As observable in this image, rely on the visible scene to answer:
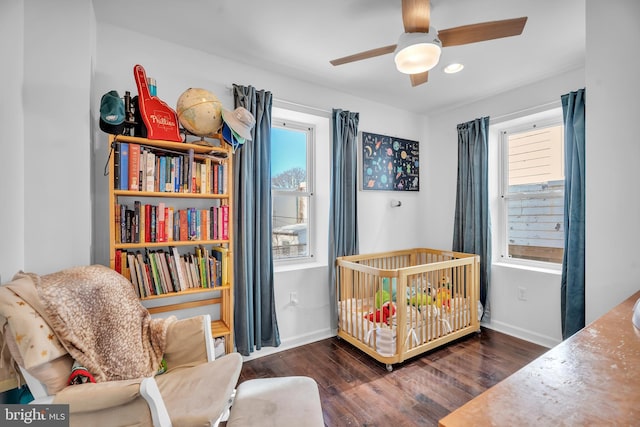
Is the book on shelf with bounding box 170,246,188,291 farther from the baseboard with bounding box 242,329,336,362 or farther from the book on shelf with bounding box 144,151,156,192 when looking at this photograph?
the baseboard with bounding box 242,329,336,362

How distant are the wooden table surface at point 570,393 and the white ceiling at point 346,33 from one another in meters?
1.82

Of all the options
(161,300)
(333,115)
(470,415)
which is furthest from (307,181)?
(470,415)

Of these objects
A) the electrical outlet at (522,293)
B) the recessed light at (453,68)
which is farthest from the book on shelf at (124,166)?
the electrical outlet at (522,293)

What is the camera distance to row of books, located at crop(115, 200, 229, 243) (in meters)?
1.72

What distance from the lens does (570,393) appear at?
69 centimetres

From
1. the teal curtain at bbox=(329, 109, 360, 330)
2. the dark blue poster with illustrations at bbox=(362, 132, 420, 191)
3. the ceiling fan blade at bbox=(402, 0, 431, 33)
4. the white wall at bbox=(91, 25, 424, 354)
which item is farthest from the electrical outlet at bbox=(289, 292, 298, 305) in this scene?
the ceiling fan blade at bbox=(402, 0, 431, 33)

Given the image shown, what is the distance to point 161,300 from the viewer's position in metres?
2.08

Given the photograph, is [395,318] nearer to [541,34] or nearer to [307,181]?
[307,181]

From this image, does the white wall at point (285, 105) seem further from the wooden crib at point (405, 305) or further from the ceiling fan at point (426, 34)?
the ceiling fan at point (426, 34)

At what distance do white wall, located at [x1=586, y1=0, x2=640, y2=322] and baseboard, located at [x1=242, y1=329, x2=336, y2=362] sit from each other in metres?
1.99

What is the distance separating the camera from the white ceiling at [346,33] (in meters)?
1.74

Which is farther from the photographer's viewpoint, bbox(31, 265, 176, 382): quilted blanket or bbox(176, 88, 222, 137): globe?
bbox(176, 88, 222, 137): globe

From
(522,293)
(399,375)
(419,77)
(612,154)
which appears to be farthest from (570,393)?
(522,293)

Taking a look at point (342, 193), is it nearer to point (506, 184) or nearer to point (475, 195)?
point (475, 195)
